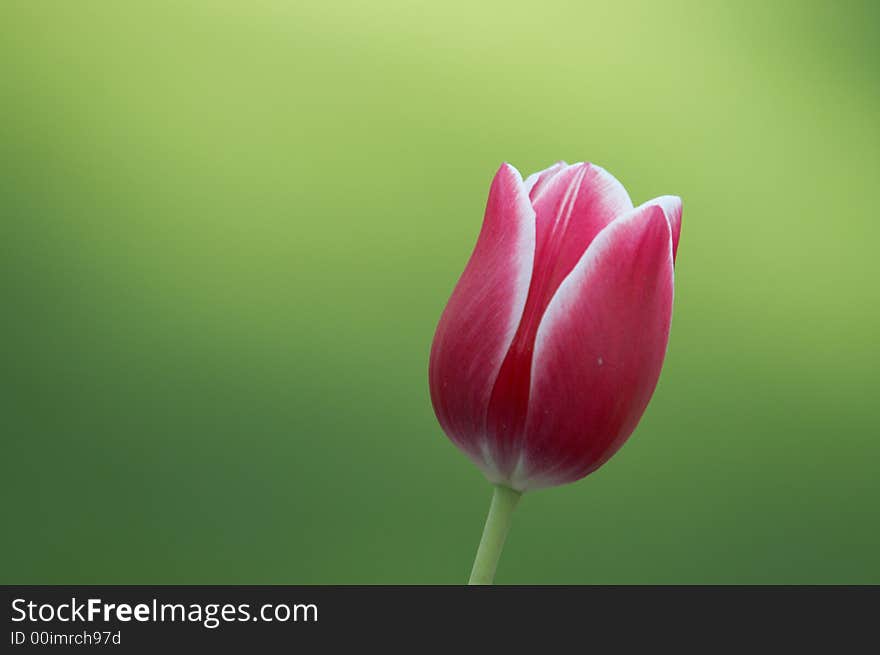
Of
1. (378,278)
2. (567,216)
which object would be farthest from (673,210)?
(378,278)

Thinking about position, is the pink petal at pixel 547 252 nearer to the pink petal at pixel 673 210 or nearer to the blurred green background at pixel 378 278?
the pink petal at pixel 673 210

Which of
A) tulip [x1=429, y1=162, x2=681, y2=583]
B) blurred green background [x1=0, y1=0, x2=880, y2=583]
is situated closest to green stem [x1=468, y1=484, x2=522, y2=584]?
tulip [x1=429, y1=162, x2=681, y2=583]

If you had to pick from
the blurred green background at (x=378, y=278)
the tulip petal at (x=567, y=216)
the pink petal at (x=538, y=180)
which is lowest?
the tulip petal at (x=567, y=216)

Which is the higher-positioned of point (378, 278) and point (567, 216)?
point (378, 278)

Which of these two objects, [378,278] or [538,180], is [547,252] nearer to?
[538,180]

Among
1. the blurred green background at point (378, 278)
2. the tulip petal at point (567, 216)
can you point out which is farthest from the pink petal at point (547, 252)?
the blurred green background at point (378, 278)

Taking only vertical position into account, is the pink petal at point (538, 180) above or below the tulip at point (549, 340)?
above

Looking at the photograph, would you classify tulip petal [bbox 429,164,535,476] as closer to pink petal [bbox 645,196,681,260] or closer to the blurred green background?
pink petal [bbox 645,196,681,260]

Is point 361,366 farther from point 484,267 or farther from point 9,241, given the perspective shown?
point 484,267
